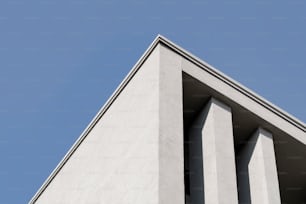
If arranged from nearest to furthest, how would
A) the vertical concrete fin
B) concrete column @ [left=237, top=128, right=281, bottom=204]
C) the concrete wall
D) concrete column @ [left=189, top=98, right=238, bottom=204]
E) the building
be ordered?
the vertical concrete fin < the concrete wall < the building < concrete column @ [left=189, top=98, right=238, bottom=204] < concrete column @ [left=237, top=128, right=281, bottom=204]

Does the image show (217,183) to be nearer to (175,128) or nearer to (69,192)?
(175,128)

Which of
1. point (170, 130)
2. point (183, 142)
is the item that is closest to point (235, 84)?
point (183, 142)

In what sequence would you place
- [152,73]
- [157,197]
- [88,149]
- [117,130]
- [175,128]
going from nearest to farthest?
[157,197] < [175,128] < [152,73] < [117,130] < [88,149]

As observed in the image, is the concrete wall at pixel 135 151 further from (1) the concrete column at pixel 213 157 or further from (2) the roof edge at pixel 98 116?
(1) the concrete column at pixel 213 157

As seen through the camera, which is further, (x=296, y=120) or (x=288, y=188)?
(x=288, y=188)

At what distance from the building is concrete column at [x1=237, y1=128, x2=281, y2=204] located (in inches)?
0.8

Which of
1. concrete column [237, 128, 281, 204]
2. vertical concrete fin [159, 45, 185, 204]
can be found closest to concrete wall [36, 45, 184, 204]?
vertical concrete fin [159, 45, 185, 204]

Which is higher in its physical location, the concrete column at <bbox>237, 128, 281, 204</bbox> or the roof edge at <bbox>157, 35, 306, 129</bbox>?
the roof edge at <bbox>157, 35, 306, 129</bbox>

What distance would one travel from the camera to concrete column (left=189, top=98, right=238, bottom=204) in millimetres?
9703

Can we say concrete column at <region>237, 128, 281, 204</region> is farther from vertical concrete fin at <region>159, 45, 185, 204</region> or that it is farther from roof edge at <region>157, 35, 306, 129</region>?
vertical concrete fin at <region>159, 45, 185, 204</region>

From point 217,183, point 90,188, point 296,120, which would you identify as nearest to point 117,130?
point 90,188

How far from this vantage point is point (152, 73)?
34.0ft

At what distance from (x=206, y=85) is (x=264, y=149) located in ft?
5.81

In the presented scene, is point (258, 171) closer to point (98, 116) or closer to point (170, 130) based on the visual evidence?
point (170, 130)
